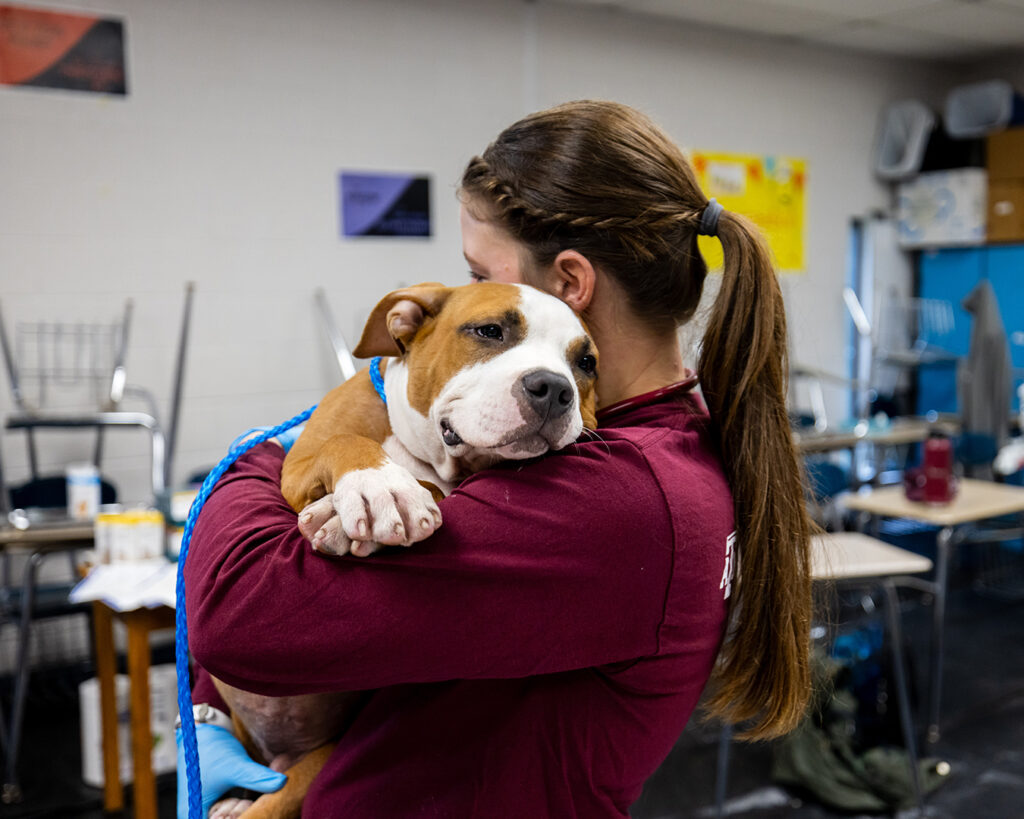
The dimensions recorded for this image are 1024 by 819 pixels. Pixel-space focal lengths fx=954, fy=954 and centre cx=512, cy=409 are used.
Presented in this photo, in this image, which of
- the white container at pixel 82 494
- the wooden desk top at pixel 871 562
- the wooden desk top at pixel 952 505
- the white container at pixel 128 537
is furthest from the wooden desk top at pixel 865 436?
the white container at pixel 82 494

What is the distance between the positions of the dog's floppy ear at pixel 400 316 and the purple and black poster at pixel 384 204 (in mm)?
3460

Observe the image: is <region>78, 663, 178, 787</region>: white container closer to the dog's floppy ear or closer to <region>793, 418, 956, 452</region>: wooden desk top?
the dog's floppy ear

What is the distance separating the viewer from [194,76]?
4023 mm

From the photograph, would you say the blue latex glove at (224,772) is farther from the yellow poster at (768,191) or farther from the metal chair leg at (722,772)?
the yellow poster at (768,191)

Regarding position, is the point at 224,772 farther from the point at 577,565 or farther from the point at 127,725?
the point at 127,725

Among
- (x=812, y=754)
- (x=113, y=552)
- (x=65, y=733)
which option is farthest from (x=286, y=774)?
(x=65, y=733)

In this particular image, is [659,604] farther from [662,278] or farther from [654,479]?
[662,278]

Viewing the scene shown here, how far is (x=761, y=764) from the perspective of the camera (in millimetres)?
2994

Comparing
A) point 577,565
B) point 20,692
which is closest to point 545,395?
point 577,565

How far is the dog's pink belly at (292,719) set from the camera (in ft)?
3.45

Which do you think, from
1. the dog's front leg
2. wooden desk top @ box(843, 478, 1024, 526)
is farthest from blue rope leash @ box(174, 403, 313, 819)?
wooden desk top @ box(843, 478, 1024, 526)

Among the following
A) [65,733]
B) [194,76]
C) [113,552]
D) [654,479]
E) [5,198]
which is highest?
[194,76]

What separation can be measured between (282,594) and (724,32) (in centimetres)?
550

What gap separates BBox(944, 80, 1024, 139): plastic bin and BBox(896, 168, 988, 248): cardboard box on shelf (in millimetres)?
245
